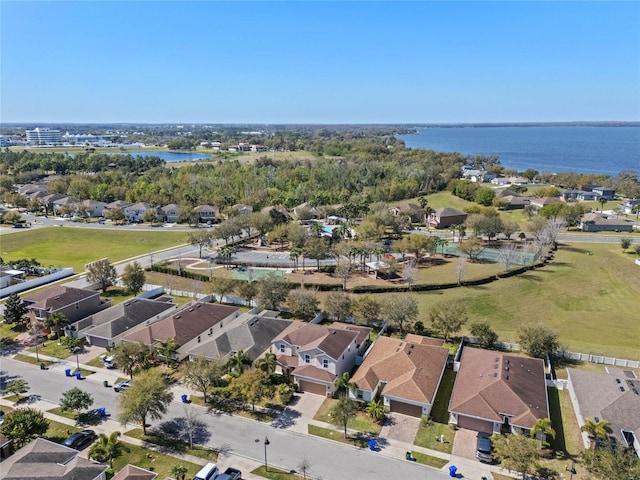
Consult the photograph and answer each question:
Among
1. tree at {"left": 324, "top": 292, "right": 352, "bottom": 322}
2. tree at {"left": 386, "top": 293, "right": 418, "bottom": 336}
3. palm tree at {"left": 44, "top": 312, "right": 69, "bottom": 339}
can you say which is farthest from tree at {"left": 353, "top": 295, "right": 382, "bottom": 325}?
palm tree at {"left": 44, "top": 312, "right": 69, "bottom": 339}

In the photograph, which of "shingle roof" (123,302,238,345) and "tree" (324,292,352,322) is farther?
"tree" (324,292,352,322)

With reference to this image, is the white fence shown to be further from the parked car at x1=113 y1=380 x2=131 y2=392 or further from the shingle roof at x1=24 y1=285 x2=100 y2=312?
the parked car at x1=113 y1=380 x2=131 y2=392

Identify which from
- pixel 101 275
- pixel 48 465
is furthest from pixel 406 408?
pixel 101 275

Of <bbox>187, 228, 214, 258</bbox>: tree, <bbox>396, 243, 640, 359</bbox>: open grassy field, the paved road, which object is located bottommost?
<bbox>396, 243, 640, 359</bbox>: open grassy field

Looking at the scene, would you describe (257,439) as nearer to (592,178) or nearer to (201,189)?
(201,189)

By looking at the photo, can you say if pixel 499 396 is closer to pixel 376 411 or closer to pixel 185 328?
pixel 376 411

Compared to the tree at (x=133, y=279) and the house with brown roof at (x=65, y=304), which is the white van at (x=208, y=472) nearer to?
the house with brown roof at (x=65, y=304)

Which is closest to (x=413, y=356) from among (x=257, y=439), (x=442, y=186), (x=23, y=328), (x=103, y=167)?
(x=257, y=439)
